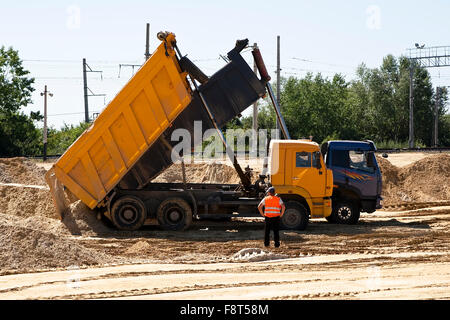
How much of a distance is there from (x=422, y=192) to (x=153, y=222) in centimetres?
1314

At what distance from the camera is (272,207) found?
15.0 metres

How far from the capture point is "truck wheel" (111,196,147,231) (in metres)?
17.5

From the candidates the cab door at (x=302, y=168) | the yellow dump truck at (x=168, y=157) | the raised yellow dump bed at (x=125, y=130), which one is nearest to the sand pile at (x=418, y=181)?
the cab door at (x=302, y=168)

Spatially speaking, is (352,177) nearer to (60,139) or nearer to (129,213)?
(129,213)

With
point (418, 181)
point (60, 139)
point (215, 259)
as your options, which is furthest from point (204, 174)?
point (60, 139)

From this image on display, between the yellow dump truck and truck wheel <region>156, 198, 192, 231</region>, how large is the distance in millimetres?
26

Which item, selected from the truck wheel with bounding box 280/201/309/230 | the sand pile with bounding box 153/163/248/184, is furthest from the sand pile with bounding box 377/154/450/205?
the truck wheel with bounding box 280/201/309/230

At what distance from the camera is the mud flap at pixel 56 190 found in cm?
1723

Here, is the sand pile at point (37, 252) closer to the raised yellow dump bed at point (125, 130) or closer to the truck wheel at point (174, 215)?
the raised yellow dump bed at point (125, 130)

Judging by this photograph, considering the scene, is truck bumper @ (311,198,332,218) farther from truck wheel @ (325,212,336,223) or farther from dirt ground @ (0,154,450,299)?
truck wheel @ (325,212,336,223)

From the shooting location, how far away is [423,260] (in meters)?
13.3

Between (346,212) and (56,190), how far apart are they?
788 centimetres
